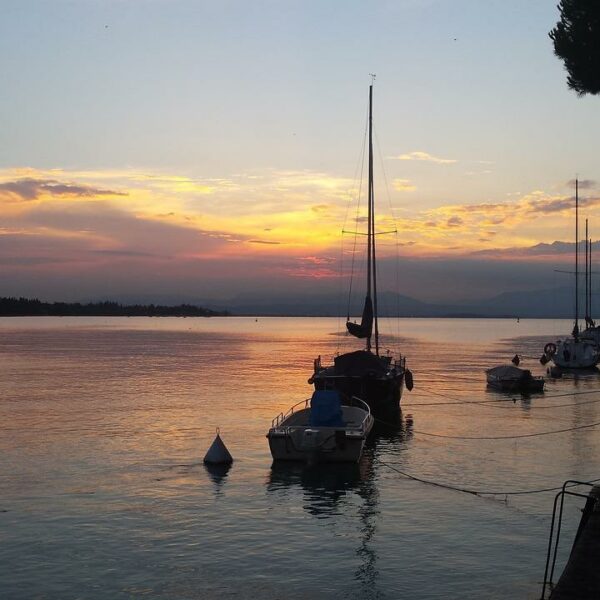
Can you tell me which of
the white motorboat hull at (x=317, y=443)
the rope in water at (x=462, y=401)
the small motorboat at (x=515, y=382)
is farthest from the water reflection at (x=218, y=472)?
the small motorboat at (x=515, y=382)

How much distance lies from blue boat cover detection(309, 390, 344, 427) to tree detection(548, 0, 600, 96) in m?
13.9

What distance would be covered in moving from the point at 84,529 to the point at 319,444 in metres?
10.2

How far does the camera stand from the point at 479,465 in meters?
27.8

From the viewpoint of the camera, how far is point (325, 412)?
2777 centimetres

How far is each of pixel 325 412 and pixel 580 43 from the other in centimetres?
1529

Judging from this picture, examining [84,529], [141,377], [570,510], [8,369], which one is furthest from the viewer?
[8,369]

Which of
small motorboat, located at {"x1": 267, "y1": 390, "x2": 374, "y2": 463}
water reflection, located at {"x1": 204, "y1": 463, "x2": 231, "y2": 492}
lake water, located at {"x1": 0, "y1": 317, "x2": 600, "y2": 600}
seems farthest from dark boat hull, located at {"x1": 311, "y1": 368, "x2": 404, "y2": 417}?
water reflection, located at {"x1": 204, "y1": 463, "x2": 231, "y2": 492}

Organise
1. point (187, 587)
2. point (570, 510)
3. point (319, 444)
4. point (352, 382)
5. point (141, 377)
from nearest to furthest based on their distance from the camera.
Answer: point (187, 587) < point (570, 510) < point (319, 444) < point (352, 382) < point (141, 377)

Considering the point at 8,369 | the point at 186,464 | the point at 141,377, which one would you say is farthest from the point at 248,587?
the point at 8,369

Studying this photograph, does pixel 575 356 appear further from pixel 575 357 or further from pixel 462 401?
pixel 462 401

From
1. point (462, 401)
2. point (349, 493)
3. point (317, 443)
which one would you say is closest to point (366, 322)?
point (462, 401)

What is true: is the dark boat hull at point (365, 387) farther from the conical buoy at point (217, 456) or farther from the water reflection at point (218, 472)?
the water reflection at point (218, 472)

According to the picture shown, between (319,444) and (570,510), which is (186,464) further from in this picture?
(570,510)

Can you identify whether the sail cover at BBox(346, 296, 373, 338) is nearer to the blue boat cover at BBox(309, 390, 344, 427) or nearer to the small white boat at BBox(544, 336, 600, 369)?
the blue boat cover at BBox(309, 390, 344, 427)
